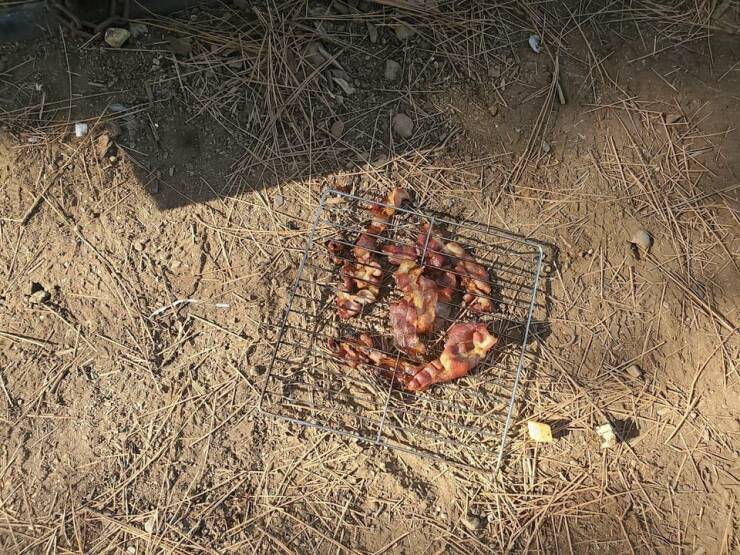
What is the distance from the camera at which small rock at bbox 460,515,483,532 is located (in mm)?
2600

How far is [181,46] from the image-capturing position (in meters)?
3.07

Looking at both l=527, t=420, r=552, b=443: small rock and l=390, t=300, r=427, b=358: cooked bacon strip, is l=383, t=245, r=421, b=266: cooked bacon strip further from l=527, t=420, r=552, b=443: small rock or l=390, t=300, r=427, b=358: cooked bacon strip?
l=527, t=420, r=552, b=443: small rock

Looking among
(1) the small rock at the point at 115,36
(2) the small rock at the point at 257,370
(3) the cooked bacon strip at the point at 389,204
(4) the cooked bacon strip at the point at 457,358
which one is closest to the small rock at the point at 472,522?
(4) the cooked bacon strip at the point at 457,358

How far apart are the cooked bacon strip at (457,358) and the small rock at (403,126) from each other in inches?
45.2

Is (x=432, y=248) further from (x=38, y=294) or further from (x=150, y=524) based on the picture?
(x=38, y=294)

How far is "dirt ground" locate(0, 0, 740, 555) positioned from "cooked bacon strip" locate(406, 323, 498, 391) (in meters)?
0.31

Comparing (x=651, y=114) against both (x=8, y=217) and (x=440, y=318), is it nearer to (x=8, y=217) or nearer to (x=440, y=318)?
(x=440, y=318)

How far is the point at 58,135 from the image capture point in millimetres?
2990

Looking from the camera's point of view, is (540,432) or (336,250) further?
(336,250)

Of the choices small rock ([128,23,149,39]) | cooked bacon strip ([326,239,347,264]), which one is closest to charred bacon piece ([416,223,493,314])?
cooked bacon strip ([326,239,347,264])

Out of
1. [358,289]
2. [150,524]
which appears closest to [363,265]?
[358,289]

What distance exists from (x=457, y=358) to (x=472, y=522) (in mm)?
776

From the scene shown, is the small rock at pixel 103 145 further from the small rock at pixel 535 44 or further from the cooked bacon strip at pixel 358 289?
the small rock at pixel 535 44

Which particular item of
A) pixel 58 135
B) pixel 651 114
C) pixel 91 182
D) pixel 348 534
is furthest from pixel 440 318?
pixel 58 135
